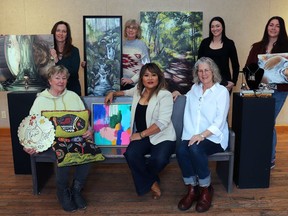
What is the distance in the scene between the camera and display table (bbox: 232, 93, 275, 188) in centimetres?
→ 287

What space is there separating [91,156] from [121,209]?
51 centimetres

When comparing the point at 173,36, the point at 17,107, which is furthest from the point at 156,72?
the point at 173,36

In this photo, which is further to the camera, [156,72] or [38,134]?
[156,72]

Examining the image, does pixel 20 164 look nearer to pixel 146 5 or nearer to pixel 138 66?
pixel 138 66

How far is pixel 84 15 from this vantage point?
449 cm

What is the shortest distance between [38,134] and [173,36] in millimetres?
2443

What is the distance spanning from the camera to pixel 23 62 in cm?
334

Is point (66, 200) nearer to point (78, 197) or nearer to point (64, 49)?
point (78, 197)

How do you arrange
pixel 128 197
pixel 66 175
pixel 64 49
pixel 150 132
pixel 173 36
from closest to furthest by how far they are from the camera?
pixel 66 175
pixel 150 132
pixel 128 197
pixel 64 49
pixel 173 36

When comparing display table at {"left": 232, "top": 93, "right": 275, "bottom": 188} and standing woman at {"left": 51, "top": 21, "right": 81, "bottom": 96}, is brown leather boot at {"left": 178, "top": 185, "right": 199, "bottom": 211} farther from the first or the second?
standing woman at {"left": 51, "top": 21, "right": 81, "bottom": 96}

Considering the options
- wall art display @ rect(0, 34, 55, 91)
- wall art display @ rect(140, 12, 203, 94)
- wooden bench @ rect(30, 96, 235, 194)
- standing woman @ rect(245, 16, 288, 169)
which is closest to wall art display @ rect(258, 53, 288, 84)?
standing woman @ rect(245, 16, 288, 169)

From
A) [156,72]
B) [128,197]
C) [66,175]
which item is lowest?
[128,197]

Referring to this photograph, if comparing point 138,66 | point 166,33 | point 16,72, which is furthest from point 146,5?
point 16,72

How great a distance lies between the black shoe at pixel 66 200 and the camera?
267 centimetres
